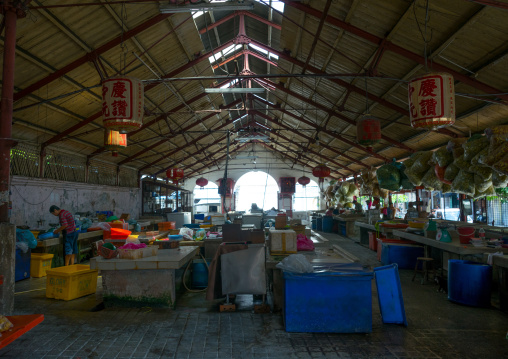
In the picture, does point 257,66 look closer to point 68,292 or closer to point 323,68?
point 323,68

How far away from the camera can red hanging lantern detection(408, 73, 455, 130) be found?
505 cm

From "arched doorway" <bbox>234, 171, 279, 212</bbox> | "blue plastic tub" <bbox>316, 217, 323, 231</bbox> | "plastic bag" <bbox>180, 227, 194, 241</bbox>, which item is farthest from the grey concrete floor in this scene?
"arched doorway" <bbox>234, 171, 279, 212</bbox>

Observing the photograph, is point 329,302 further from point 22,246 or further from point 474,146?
point 22,246

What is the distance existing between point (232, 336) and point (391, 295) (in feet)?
6.49

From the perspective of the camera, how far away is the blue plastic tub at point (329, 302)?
12.4ft

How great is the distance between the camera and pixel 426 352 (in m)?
3.34

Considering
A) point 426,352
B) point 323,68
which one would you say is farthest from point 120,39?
point 426,352

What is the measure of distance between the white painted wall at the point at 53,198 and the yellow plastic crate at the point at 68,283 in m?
4.40

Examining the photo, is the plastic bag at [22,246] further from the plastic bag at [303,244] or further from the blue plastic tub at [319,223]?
the blue plastic tub at [319,223]

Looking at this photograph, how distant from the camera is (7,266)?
434 centimetres

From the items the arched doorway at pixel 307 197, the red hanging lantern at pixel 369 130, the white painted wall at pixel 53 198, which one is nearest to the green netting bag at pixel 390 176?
the red hanging lantern at pixel 369 130

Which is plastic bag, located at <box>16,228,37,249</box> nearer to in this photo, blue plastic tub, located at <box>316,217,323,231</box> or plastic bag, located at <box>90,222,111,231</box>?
plastic bag, located at <box>90,222,111,231</box>

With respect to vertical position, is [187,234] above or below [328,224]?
above

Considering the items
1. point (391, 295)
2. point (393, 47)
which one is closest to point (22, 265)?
point (391, 295)
